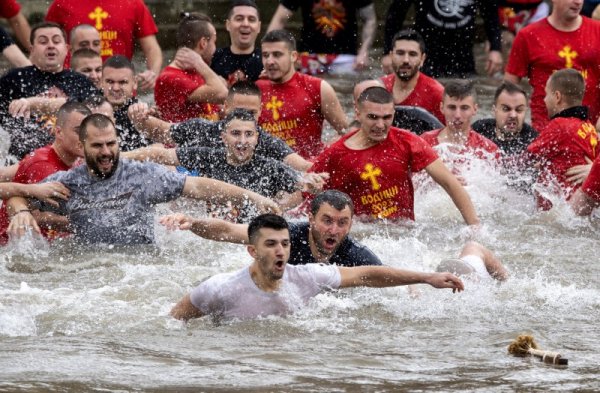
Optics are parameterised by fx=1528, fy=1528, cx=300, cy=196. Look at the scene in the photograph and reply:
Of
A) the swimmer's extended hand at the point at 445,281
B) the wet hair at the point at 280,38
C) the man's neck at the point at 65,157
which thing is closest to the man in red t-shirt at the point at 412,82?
the wet hair at the point at 280,38

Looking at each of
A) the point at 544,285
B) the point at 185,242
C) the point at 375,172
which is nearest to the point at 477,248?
the point at 544,285

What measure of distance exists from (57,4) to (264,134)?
3193 mm

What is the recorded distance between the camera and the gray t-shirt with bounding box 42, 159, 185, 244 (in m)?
9.81

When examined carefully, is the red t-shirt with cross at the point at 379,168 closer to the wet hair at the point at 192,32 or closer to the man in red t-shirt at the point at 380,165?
the man in red t-shirt at the point at 380,165

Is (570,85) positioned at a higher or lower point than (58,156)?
higher

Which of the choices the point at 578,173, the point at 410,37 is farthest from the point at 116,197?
the point at 410,37

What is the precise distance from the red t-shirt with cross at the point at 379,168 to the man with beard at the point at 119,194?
3.46ft

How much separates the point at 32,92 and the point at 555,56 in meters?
4.34

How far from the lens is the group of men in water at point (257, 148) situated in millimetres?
8773

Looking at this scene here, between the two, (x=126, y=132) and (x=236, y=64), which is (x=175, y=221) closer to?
(x=126, y=132)

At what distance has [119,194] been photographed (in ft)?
32.3

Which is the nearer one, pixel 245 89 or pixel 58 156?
pixel 58 156

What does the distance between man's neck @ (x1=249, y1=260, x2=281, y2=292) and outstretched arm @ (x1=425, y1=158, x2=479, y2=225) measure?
2406 millimetres

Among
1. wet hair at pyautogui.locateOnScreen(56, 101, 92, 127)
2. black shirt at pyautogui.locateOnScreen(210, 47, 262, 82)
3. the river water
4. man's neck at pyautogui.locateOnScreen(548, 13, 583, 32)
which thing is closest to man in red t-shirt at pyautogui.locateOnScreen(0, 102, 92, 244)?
wet hair at pyautogui.locateOnScreen(56, 101, 92, 127)
